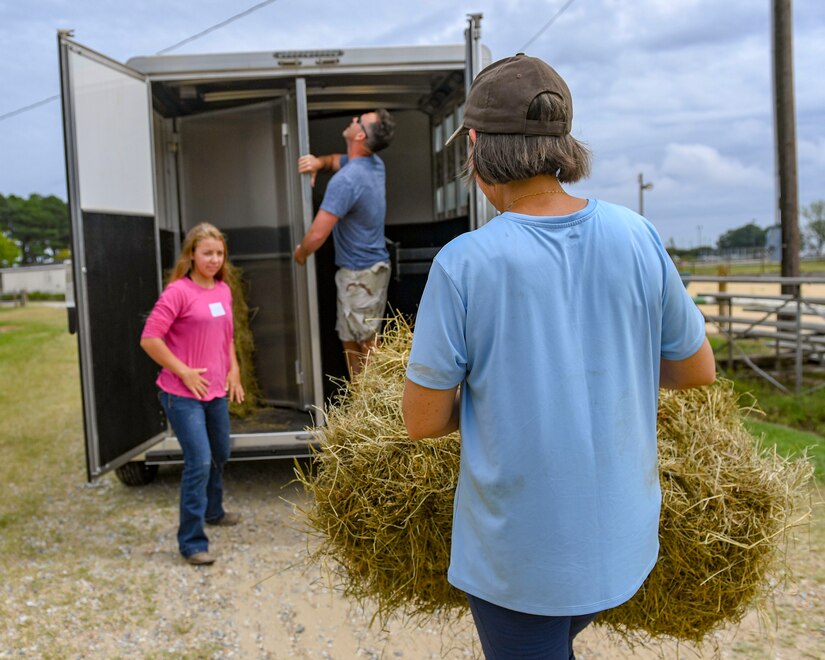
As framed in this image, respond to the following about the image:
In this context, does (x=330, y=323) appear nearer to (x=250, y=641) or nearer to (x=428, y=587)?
(x=250, y=641)

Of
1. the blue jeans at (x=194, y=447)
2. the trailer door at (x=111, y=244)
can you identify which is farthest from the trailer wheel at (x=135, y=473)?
the blue jeans at (x=194, y=447)

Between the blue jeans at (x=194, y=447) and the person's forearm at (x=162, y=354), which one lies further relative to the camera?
the blue jeans at (x=194, y=447)

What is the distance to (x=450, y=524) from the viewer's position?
203 cm

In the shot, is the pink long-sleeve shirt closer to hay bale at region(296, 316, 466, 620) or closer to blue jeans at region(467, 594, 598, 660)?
hay bale at region(296, 316, 466, 620)

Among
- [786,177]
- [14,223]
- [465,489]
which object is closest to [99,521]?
[465,489]

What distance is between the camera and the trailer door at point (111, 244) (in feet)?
12.9

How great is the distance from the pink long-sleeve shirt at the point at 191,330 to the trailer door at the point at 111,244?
428 mm

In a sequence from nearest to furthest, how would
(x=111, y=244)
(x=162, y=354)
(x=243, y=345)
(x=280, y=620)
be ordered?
1. (x=280, y=620)
2. (x=162, y=354)
3. (x=111, y=244)
4. (x=243, y=345)

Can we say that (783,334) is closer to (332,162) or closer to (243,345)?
(332,162)

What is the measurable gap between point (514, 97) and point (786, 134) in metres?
8.30

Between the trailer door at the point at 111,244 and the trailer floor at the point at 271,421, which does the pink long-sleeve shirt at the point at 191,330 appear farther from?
the trailer floor at the point at 271,421

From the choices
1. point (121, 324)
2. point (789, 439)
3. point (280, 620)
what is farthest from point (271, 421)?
point (789, 439)

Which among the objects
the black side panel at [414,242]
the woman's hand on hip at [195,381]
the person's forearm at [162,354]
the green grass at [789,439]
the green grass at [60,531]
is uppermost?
the black side panel at [414,242]

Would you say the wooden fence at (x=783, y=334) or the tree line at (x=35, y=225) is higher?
the tree line at (x=35, y=225)
